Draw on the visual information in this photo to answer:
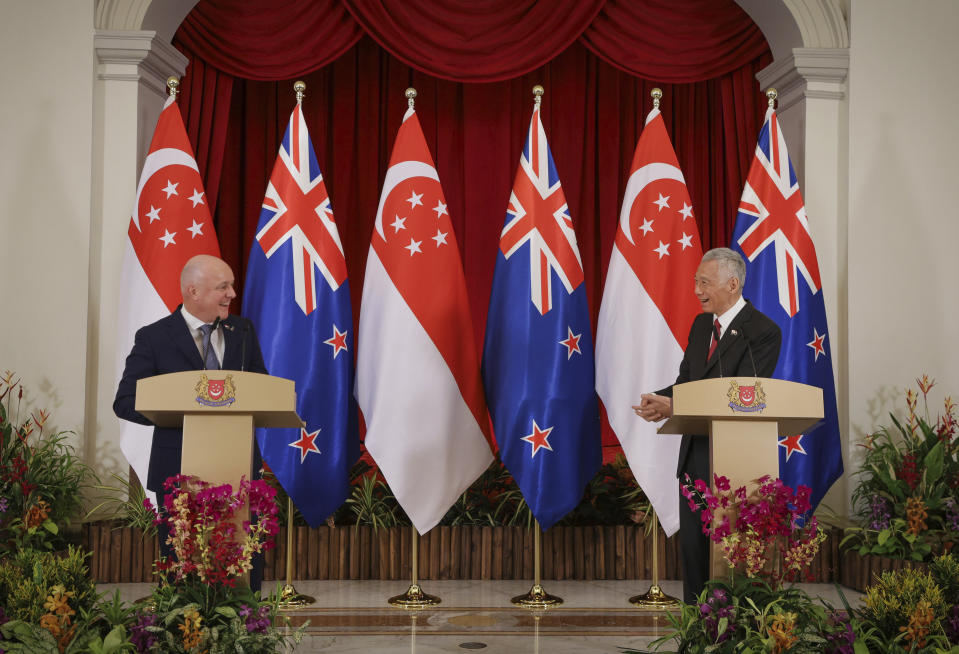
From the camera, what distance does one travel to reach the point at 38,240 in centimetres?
547

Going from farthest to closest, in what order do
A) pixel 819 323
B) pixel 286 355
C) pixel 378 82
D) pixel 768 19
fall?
pixel 378 82 → pixel 768 19 → pixel 819 323 → pixel 286 355

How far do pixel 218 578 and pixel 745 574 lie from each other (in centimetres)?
169

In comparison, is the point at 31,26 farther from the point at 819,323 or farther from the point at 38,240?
the point at 819,323

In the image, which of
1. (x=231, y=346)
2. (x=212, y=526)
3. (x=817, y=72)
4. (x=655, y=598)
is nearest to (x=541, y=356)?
(x=655, y=598)

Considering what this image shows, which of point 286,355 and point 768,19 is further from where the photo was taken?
point 768,19

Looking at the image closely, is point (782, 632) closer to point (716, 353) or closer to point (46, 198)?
point (716, 353)

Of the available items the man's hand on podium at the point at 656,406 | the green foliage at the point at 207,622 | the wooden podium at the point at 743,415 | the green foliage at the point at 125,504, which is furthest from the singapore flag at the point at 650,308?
the green foliage at the point at 125,504

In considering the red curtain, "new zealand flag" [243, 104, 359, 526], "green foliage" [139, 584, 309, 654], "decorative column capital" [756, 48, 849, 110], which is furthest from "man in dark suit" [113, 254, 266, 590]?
"decorative column capital" [756, 48, 849, 110]

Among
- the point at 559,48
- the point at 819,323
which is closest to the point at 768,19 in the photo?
the point at 559,48

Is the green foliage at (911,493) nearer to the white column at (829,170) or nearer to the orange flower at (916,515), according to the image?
the orange flower at (916,515)

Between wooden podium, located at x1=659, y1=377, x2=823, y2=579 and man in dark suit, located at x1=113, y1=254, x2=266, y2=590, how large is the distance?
5.33 feet

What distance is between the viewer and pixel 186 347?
11.9 feet

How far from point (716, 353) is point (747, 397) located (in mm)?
505

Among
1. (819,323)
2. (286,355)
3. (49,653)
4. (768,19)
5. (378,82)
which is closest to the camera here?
(49,653)
